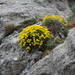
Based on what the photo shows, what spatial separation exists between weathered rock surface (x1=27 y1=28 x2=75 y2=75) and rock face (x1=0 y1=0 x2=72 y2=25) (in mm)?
4410

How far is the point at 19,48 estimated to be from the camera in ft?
25.6

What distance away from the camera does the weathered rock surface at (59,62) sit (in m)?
5.43

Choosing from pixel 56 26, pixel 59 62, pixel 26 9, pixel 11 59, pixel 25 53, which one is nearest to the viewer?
pixel 59 62

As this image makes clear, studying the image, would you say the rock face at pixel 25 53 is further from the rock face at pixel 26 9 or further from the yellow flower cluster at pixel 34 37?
the yellow flower cluster at pixel 34 37

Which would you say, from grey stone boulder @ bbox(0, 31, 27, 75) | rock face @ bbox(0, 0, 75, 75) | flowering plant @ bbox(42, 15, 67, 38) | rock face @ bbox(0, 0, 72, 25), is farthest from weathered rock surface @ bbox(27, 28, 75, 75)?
rock face @ bbox(0, 0, 72, 25)

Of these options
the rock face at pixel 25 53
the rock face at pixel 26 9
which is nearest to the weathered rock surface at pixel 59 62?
the rock face at pixel 25 53

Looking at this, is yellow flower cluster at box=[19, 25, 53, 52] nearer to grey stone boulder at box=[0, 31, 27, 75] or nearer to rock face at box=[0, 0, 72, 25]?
grey stone boulder at box=[0, 31, 27, 75]

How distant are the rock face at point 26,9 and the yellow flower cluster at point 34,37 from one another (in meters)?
2.93

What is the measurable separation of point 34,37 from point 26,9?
4.90 meters

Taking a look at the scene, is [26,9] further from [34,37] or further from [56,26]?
[34,37]

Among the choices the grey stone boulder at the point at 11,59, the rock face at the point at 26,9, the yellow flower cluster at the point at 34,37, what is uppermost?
the yellow flower cluster at the point at 34,37

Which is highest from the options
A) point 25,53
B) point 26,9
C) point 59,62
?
point 59,62

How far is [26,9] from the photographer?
11836 mm

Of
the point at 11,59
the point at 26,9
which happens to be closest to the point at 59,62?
the point at 11,59
